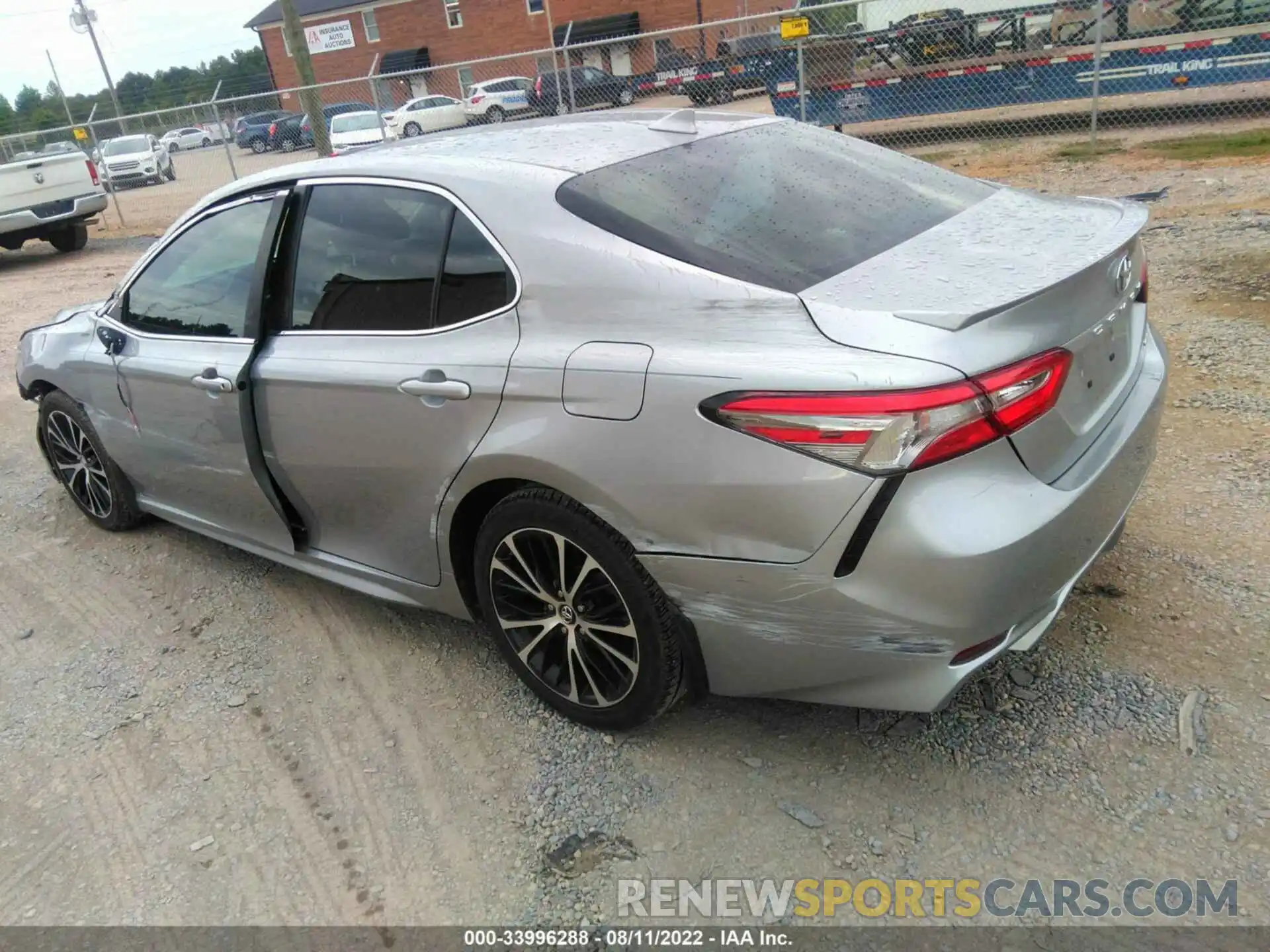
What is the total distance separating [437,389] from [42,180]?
1354cm

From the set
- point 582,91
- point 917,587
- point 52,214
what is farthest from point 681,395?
point 582,91

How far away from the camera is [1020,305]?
2111 millimetres

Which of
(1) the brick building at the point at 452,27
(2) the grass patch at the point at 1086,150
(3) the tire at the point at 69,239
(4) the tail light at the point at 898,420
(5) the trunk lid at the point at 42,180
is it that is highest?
(1) the brick building at the point at 452,27

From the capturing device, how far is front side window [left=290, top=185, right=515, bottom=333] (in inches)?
105

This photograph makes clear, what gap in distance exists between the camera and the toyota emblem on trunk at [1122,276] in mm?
2455

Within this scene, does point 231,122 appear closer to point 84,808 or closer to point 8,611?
point 8,611

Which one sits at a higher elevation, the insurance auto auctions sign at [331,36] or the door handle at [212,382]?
the insurance auto auctions sign at [331,36]

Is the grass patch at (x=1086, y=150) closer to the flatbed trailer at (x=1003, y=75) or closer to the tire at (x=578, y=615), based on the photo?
the flatbed trailer at (x=1003, y=75)

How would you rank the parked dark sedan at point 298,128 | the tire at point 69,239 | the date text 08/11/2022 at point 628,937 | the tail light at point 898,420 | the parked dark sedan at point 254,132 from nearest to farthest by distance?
the tail light at point 898,420 < the date text 08/11/2022 at point 628,937 < the tire at point 69,239 < the parked dark sedan at point 298,128 < the parked dark sedan at point 254,132

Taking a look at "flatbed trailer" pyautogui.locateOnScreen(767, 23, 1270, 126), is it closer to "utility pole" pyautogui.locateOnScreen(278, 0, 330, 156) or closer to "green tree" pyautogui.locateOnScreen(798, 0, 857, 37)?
"green tree" pyautogui.locateOnScreen(798, 0, 857, 37)

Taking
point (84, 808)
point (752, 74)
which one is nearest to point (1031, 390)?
point (84, 808)

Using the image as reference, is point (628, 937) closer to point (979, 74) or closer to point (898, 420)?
point (898, 420)

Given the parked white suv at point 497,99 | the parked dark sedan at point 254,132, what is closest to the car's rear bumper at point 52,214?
the parked dark sedan at point 254,132

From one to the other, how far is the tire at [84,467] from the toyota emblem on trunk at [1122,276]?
3979mm
